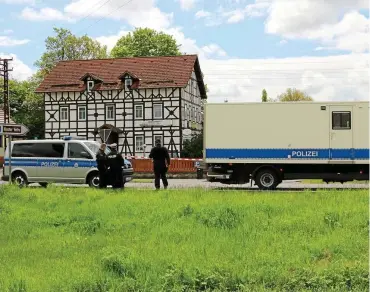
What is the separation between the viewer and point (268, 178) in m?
20.0

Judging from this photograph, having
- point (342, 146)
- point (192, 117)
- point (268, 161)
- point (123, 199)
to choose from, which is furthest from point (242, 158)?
point (192, 117)

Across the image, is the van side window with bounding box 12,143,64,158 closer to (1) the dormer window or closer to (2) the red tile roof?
(2) the red tile roof

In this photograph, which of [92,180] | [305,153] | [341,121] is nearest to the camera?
[341,121]

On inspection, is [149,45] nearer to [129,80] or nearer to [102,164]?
[129,80]

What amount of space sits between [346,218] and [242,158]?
9.60m

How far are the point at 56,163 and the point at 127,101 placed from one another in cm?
3224

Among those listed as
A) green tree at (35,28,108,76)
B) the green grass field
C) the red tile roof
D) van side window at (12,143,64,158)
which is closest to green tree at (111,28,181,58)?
green tree at (35,28,108,76)

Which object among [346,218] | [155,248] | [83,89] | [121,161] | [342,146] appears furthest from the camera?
[83,89]

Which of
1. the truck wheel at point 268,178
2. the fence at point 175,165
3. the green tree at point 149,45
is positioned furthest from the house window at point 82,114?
the truck wheel at point 268,178

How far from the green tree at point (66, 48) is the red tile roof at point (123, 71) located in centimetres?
1367

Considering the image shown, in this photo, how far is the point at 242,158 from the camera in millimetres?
19984

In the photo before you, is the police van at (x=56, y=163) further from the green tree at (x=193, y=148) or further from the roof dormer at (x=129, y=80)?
the roof dormer at (x=129, y=80)

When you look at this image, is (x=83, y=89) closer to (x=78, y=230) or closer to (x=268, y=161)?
(x=268, y=161)

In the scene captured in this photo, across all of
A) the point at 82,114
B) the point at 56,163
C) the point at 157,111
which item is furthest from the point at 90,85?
the point at 56,163
